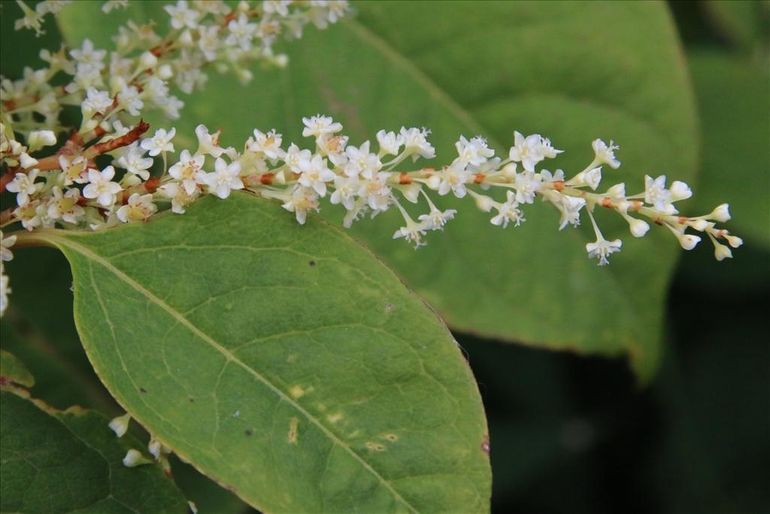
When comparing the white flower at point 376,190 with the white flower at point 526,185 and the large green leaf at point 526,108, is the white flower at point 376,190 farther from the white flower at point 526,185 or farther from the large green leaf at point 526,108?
the large green leaf at point 526,108

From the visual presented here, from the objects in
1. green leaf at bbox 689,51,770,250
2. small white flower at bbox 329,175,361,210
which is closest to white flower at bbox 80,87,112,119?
small white flower at bbox 329,175,361,210

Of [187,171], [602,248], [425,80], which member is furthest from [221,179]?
[425,80]

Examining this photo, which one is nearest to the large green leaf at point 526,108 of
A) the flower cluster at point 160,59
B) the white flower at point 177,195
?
the flower cluster at point 160,59

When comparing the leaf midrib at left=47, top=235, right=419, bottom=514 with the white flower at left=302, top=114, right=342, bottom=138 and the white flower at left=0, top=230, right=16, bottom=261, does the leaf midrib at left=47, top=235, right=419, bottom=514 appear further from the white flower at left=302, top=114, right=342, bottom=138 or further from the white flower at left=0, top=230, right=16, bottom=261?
the white flower at left=302, top=114, right=342, bottom=138

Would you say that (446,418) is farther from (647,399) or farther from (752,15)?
(752,15)

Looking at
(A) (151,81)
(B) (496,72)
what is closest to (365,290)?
(A) (151,81)

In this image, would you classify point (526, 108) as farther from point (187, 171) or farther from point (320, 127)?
point (187, 171)
